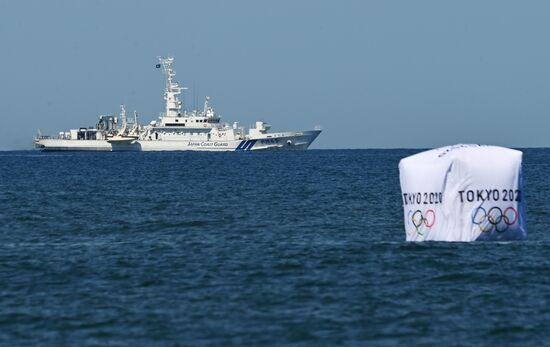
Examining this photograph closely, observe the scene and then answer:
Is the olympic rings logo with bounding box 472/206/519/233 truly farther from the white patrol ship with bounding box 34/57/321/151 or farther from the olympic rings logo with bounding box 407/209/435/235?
the white patrol ship with bounding box 34/57/321/151

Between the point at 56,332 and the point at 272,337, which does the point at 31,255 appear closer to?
the point at 56,332

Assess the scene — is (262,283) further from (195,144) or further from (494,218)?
(195,144)

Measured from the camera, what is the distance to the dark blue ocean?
1500cm

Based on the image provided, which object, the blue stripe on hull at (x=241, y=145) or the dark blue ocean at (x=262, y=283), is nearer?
the dark blue ocean at (x=262, y=283)

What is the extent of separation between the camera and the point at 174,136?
6147 inches

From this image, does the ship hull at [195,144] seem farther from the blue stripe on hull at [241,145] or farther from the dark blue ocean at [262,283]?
the dark blue ocean at [262,283]

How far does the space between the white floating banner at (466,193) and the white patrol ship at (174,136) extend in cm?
13167

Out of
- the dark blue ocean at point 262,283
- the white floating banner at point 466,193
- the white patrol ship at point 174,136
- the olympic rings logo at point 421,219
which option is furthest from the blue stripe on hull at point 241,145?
the white floating banner at point 466,193

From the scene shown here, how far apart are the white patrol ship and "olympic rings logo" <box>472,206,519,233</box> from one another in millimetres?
132025

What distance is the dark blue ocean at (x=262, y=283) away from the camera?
1500cm

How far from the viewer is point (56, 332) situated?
15125mm

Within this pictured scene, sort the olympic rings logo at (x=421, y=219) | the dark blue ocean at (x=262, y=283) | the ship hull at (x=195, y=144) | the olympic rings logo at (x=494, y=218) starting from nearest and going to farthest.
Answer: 1. the dark blue ocean at (x=262, y=283)
2. the olympic rings logo at (x=494, y=218)
3. the olympic rings logo at (x=421, y=219)
4. the ship hull at (x=195, y=144)

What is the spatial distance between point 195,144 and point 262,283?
448ft

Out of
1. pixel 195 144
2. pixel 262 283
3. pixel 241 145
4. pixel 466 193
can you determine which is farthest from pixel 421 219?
pixel 195 144
